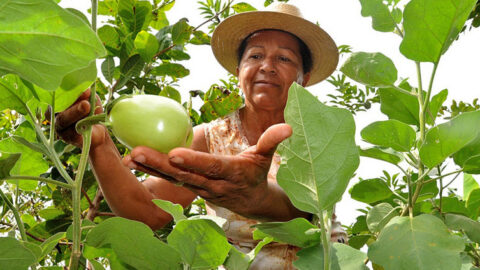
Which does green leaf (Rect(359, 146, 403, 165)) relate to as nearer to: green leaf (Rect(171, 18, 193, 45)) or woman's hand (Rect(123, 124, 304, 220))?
woman's hand (Rect(123, 124, 304, 220))

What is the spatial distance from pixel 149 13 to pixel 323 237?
1247 mm

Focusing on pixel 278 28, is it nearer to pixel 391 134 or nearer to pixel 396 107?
pixel 396 107

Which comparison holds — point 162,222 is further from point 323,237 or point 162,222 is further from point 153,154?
point 323,237

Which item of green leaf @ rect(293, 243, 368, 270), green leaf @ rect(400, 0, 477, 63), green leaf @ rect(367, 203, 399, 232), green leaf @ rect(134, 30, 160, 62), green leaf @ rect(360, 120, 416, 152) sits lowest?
green leaf @ rect(293, 243, 368, 270)

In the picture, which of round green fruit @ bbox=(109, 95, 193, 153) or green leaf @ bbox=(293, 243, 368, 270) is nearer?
green leaf @ bbox=(293, 243, 368, 270)

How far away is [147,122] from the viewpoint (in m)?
0.77

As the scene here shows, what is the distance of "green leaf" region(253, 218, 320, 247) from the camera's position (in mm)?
556

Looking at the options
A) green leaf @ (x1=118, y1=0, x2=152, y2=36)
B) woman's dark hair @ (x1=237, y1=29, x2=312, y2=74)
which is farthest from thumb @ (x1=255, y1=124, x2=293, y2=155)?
woman's dark hair @ (x1=237, y1=29, x2=312, y2=74)

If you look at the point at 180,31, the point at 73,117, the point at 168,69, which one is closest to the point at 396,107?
the point at 73,117

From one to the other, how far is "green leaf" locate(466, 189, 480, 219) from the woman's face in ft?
3.18

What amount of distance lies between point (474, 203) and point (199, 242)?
75 centimetres

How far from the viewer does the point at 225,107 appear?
200 cm

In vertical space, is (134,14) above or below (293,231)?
above

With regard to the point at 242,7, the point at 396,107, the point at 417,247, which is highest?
the point at 242,7
